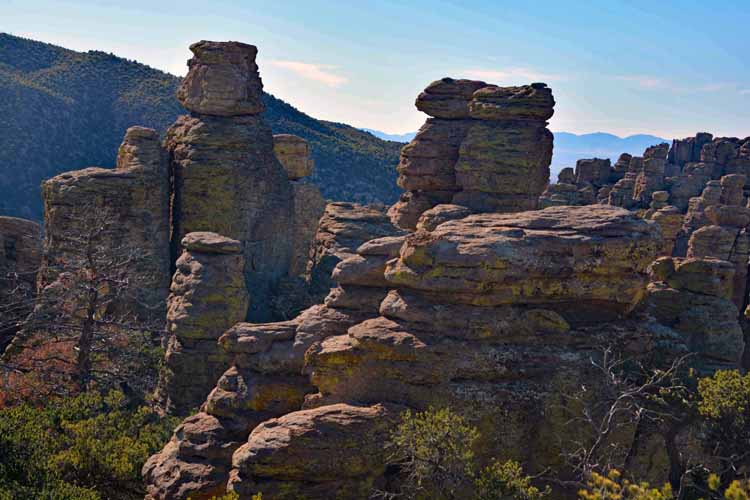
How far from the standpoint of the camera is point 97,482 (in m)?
21.8

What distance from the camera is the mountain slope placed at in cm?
9450

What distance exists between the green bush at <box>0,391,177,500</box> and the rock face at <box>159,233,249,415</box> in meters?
3.94

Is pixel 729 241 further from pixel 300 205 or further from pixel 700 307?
pixel 300 205

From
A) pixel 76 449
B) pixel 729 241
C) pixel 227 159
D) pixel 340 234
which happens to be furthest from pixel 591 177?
pixel 76 449

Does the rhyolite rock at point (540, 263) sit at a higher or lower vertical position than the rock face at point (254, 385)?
higher

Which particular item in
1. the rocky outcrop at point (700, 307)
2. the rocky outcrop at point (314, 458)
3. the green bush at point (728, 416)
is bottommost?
the rocky outcrop at point (314, 458)

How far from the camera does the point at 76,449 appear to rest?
21.7m

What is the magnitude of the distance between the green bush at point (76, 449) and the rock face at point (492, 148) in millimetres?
18214

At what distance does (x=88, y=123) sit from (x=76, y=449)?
94.7 metres

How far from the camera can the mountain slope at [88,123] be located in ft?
310

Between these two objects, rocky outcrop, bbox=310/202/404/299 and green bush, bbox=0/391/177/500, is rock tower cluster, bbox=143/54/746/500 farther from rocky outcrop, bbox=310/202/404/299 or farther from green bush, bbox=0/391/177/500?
rocky outcrop, bbox=310/202/404/299

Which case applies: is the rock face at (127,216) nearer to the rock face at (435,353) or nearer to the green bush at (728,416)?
the rock face at (435,353)

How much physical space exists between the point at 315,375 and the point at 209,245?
10918 mm

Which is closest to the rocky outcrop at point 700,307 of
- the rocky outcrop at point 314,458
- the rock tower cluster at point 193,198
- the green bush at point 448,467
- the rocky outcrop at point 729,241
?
the green bush at point 448,467
